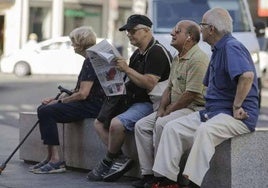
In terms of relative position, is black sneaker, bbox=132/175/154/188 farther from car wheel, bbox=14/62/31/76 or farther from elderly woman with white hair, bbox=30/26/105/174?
car wheel, bbox=14/62/31/76

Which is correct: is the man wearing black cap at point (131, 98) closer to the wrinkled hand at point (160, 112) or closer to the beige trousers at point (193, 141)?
the wrinkled hand at point (160, 112)

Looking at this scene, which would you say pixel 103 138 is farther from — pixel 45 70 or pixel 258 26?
pixel 45 70

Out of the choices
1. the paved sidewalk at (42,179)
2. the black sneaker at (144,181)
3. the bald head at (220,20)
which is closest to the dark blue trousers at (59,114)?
the paved sidewalk at (42,179)

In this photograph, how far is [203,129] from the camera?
6.57 metres

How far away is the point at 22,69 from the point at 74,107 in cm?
2400

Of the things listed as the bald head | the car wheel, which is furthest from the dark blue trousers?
the car wheel

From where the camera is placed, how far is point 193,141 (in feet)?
A: 22.2

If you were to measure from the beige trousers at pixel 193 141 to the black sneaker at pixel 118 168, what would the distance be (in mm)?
907

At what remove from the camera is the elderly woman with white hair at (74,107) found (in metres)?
8.33

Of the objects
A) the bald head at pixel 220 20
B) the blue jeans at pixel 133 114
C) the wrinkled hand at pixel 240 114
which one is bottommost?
the blue jeans at pixel 133 114

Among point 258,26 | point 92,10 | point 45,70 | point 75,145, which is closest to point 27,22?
point 92,10

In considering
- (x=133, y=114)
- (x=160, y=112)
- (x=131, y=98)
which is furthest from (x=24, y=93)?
(x=160, y=112)

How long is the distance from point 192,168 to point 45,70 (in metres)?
26.4

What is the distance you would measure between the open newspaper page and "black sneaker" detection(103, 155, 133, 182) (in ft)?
2.09
